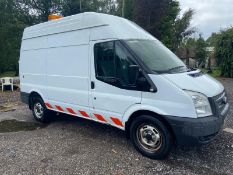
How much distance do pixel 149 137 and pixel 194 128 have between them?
34.4 inches

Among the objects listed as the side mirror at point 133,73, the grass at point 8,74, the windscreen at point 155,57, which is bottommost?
the grass at point 8,74

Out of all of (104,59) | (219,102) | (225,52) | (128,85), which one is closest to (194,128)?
(219,102)

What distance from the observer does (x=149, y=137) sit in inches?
165

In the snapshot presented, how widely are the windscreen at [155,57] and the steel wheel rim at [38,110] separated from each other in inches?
136

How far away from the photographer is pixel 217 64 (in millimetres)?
18625

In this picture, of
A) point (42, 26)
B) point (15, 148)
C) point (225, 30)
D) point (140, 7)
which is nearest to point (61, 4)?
point (140, 7)

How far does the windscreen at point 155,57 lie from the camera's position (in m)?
4.13

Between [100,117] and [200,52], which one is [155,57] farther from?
[200,52]

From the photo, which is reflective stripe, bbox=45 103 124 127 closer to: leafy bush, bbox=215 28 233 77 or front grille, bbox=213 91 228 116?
front grille, bbox=213 91 228 116

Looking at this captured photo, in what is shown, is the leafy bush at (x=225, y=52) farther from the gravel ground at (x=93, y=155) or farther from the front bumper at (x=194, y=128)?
the front bumper at (x=194, y=128)

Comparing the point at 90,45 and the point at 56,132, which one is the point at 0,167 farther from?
the point at 90,45

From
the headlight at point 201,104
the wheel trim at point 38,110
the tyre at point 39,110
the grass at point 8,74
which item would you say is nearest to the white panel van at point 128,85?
the headlight at point 201,104

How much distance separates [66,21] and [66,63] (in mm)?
974

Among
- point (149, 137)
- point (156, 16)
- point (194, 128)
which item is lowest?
point (149, 137)
